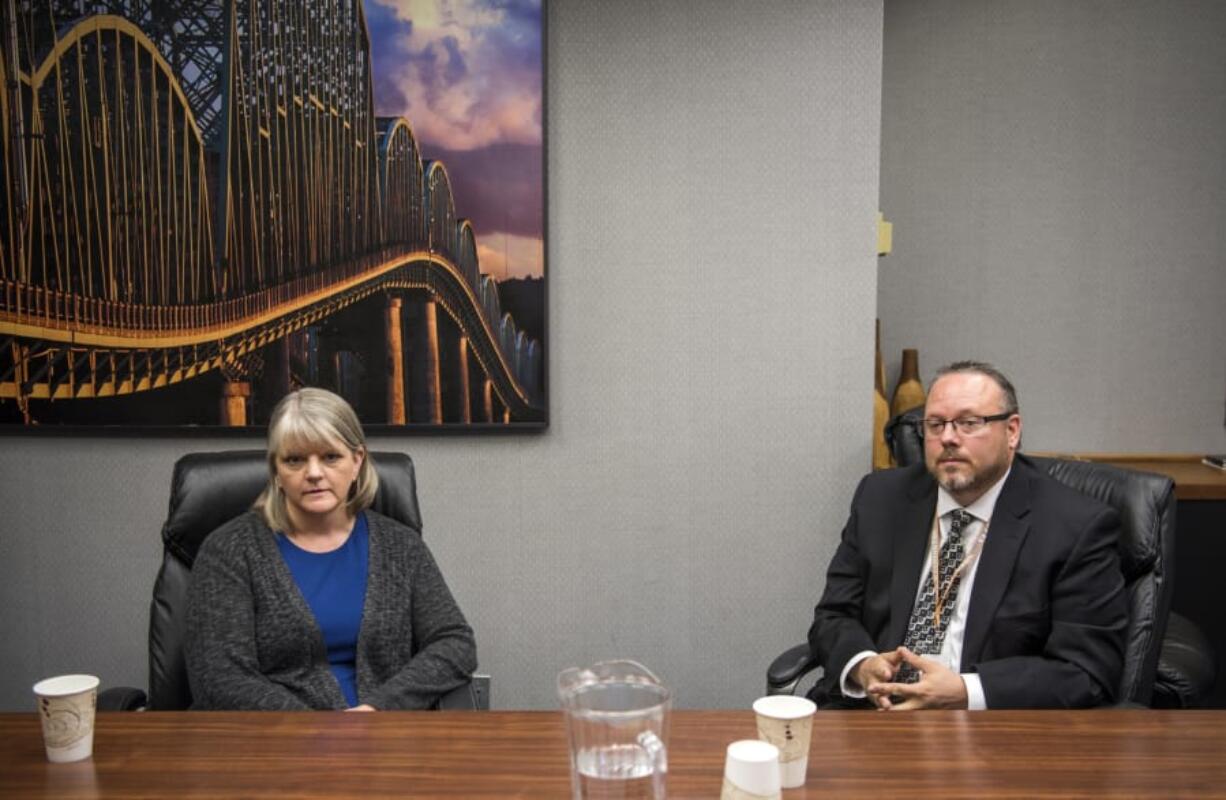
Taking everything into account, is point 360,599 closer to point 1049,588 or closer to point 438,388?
point 438,388

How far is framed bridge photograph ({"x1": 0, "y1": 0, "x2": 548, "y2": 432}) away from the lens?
2.72 meters

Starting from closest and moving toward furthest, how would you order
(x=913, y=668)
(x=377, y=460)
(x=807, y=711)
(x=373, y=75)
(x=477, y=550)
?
1. (x=807, y=711)
2. (x=913, y=668)
3. (x=377, y=460)
4. (x=373, y=75)
5. (x=477, y=550)

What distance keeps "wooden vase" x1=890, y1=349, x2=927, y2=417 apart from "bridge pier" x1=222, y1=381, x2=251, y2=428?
1.99 m

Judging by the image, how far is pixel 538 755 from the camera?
1.39 metres

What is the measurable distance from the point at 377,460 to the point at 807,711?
1.26m

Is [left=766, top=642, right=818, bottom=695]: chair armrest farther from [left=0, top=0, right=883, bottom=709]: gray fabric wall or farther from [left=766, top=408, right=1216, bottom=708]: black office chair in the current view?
[left=0, top=0, right=883, bottom=709]: gray fabric wall

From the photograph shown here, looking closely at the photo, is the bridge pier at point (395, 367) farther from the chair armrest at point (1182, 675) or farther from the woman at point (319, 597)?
the chair armrest at point (1182, 675)

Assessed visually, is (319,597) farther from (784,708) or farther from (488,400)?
(784,708)

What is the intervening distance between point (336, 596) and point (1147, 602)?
1.63 meters

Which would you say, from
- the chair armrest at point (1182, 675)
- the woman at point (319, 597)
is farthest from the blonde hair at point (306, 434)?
the chair armrest at point (1182, 675)

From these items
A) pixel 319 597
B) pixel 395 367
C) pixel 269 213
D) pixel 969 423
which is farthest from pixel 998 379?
pixel 269 213

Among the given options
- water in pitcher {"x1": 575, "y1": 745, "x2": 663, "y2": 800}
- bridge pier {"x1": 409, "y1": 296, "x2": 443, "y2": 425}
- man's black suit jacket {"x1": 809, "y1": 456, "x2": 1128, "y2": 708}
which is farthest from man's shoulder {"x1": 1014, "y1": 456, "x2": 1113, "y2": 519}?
bridge pier {"x1": 409, "y1": 296, "x2": 443, "y2": 425}

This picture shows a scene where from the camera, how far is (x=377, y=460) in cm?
222

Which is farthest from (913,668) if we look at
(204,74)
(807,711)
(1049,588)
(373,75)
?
(204,74)
